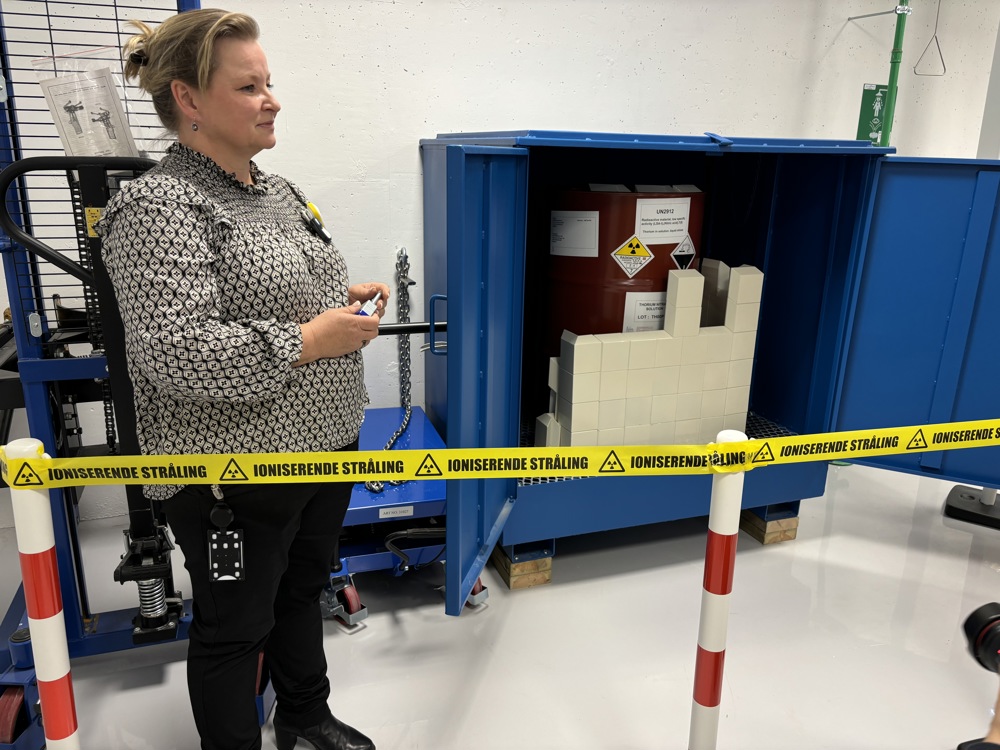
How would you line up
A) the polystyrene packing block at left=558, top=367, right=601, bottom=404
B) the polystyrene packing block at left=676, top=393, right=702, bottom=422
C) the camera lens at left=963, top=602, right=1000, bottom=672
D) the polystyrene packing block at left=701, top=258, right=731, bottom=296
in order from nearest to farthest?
the camera lens at left=963, top=602, right=1000, bottom=672 → the polystyrene packing block at left=558, top=367, right=601, bottom=404 → the polystyrene packing block at left=676, top=393, right=702, bottom=422 → the polystyrene packing block at left=701, top=258, right=731, bottom=296

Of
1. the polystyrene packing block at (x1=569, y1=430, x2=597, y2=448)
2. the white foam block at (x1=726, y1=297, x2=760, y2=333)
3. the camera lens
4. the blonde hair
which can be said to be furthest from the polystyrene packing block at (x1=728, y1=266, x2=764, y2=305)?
the blonde hair

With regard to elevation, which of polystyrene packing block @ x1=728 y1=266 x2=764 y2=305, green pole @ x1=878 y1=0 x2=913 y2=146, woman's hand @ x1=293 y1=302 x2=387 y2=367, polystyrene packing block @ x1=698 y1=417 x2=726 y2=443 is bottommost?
polystyrene packing block @ x1=698 y1=417 x2=726 y2=443

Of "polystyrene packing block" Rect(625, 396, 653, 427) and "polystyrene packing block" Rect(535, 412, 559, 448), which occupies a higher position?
"polystyrene packing block" Rect(625, 396, 653, 427)

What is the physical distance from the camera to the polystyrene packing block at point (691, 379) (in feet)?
8.96

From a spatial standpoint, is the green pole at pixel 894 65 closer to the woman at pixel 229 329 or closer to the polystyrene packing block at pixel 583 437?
the polystyrene packing block at pixel 583 437

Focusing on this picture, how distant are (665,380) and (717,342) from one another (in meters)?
0.27

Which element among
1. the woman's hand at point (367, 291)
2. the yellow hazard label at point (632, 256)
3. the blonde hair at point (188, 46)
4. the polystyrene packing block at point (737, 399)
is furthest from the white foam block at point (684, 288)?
the blonde hair at point (188, 46)

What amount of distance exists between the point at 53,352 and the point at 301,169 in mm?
1286

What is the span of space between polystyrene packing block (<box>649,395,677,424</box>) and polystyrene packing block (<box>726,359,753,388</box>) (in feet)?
0.88

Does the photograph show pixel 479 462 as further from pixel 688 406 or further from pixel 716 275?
pixel 716 275

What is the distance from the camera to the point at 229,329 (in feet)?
4.19

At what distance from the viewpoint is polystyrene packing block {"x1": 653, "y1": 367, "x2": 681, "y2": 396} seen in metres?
2.68

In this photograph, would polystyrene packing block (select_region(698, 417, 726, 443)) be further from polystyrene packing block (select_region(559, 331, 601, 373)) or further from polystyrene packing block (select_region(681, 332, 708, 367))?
polystyrene packing block (select_region(559, 331, 601, 373))

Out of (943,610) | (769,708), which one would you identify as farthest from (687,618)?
(943,610)
